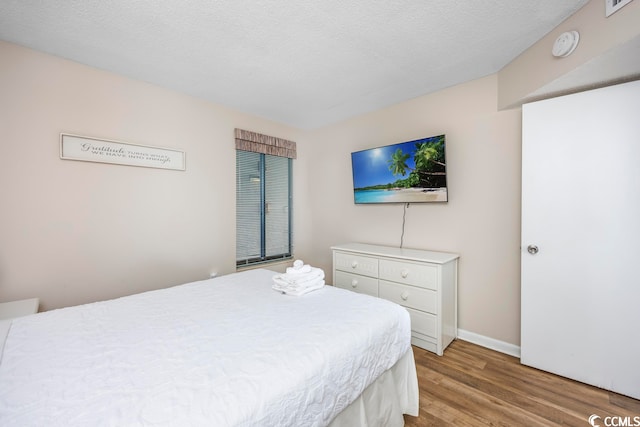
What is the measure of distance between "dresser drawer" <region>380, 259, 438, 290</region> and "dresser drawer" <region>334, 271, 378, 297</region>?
0.51ft

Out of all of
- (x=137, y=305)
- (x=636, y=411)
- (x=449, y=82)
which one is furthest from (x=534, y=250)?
(x=137, y=305)

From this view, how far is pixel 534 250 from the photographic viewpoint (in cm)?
208

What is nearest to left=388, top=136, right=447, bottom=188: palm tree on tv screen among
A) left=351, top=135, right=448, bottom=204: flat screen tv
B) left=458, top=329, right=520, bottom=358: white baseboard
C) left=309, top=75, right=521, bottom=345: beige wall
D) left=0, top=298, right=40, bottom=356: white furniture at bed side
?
left=351, top=135, right=448, bottom=204: flat screen tv

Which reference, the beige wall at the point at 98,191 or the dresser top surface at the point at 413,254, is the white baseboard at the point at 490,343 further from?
the beige wall at the point at 98,191

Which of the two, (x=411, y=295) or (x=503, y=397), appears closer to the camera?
(x=503, y=397)

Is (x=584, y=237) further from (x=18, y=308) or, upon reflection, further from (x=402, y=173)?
(x=18, y=308)

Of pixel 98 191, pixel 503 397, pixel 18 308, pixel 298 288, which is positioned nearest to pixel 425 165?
pixel 298 288

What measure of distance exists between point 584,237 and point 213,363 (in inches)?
99.0

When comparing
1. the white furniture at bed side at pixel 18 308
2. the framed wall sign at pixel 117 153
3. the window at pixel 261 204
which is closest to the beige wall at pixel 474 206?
the window at pixel 261 204

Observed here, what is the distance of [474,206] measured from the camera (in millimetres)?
2520

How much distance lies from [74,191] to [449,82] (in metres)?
3.48

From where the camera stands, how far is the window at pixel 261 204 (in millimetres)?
3295

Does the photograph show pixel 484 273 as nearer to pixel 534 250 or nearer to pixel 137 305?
pixel 534 250

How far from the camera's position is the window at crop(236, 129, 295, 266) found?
10.8 feet
